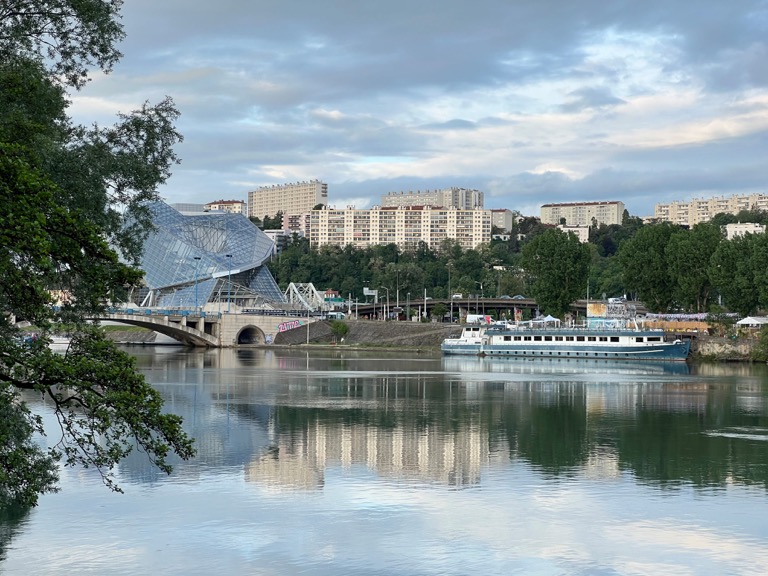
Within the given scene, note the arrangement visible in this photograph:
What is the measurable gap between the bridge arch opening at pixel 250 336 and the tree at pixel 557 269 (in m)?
27.6

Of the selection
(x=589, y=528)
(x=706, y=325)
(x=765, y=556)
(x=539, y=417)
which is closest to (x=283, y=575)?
(x=589, y=528)

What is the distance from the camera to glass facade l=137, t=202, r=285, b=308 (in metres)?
112

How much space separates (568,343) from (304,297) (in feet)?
174

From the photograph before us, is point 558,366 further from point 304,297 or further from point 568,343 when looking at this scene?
point 304,297

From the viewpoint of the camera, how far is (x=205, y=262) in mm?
112562

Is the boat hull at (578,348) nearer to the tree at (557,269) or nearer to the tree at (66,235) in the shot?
the tree at (557,269)

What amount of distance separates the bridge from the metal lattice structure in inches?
491

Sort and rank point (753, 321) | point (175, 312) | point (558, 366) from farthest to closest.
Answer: point (175, 312) → point (753, 321) → point (558, 366)

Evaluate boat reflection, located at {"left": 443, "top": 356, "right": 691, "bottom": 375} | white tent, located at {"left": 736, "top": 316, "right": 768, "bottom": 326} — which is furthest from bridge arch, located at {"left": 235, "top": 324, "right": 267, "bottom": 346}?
white tent, located at {"left": 736, "top": 316, "right": 768, "bottom": 326}

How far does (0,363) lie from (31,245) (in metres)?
2.34

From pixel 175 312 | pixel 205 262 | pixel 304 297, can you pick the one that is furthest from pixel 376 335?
pixel 304 297

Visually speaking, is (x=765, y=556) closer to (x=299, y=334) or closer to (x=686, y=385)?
(x=686, y=385)

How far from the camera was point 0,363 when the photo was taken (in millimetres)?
11812

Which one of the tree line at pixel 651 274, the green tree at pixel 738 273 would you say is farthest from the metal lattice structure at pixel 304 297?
the green tree at pixel 738 273
